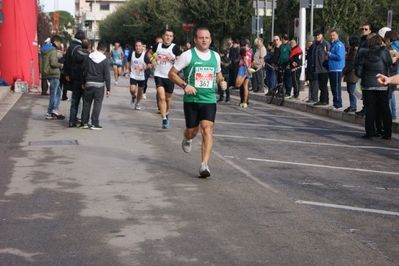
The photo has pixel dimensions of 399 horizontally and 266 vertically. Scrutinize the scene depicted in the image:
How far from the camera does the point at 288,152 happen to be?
39.8 ft

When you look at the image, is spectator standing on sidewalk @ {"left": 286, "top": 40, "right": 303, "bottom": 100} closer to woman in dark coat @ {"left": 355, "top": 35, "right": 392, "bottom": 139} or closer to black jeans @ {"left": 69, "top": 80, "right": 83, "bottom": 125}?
woman in dark coat @ {"left": 355, "top": 35, "right": 392, "bottom": 139}

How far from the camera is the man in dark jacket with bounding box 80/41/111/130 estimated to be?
14391mm

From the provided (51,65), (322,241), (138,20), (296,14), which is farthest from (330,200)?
(138,20)

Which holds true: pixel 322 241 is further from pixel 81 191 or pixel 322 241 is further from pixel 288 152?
pixel 288 152

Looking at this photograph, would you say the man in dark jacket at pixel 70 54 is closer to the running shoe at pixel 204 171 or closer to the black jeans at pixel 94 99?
the black jeans at pixel 94 99

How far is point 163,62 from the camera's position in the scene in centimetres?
1541

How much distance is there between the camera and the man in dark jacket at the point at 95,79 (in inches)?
567

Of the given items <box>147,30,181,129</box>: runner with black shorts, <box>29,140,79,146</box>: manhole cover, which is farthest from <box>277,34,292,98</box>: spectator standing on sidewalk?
<box>29,140,79,146</box>: manhole cover

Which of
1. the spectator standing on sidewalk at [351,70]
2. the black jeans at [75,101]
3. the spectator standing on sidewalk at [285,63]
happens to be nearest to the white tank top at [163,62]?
the black jeans at [75,101]

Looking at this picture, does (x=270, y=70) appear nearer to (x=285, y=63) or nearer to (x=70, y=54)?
(x=285, y=63)

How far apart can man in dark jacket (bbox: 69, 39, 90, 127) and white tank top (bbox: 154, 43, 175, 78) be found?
1421 mm

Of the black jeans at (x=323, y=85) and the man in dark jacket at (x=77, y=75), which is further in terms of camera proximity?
the black jeans at (x=323, y=85)

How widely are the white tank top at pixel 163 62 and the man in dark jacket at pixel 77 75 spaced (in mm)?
1421

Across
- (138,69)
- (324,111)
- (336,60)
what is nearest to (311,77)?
(324,111)
